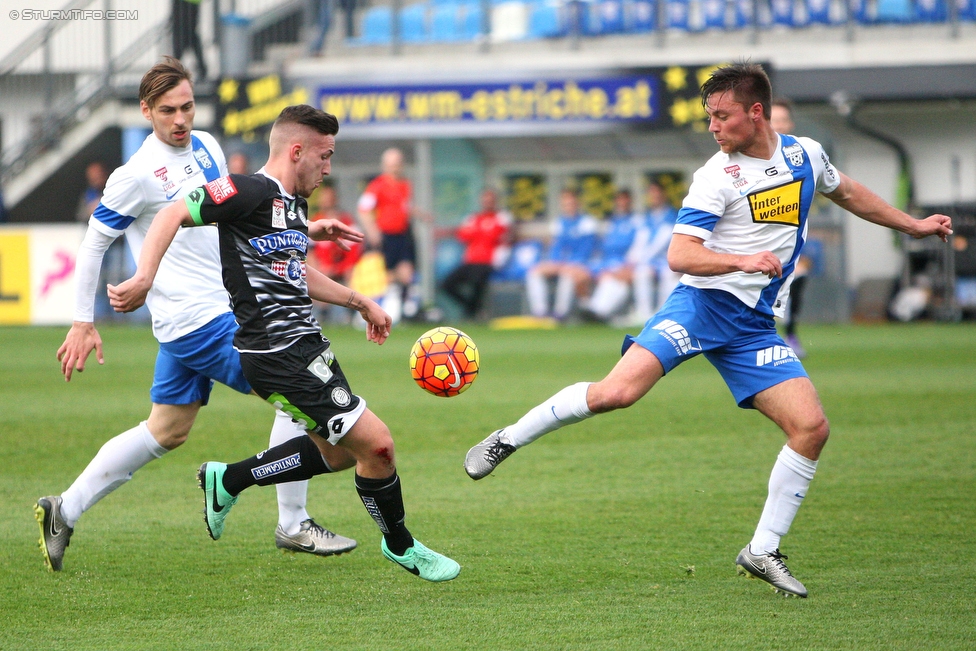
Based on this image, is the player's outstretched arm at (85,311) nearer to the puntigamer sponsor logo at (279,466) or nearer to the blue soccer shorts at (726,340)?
the puntigamer sponsor logo at (279,466)

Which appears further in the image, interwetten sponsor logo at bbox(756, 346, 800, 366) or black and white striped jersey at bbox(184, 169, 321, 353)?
interwetten sponsor logo at bbox(756, 346, 800, 366)

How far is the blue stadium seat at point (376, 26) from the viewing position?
2191 cm

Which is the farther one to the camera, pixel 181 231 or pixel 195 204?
pixel 181 231

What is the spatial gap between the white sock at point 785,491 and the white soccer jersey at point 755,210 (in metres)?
0.63

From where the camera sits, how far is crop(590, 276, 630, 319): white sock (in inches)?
720

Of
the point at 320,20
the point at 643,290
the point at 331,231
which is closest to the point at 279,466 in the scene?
the point at 331,231

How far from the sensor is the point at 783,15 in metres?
19.5

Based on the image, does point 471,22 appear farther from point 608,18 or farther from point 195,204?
point 195,204

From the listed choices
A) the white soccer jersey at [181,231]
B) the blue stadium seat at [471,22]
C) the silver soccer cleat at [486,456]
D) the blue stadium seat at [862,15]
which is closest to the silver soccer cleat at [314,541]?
the silver soccer cleat at [486,456]

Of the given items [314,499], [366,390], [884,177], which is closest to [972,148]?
[884,177]

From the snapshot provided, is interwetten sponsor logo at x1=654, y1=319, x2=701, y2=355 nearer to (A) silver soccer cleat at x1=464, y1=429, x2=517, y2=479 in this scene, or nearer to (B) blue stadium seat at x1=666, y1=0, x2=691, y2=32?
(A) silver soccer cleat at x1=464, y1=429, x2=517, y2=479

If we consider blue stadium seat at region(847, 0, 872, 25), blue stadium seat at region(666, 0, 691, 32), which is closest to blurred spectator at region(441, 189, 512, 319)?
blue stadium seat at region(666, 0, 691, 32)

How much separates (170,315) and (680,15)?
Answer: 16.4m

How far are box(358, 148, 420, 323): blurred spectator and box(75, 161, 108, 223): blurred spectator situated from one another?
452 cm
